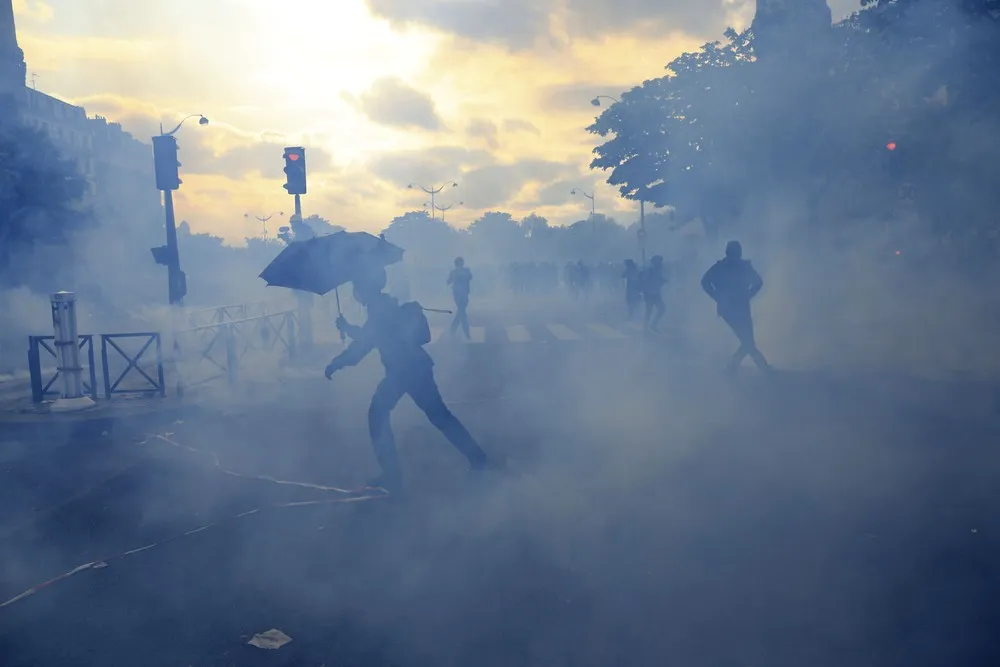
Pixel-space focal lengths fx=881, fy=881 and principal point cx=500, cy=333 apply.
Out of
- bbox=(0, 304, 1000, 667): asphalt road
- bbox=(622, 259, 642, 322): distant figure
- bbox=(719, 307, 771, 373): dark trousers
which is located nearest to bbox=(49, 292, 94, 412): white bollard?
bbox=(0, 304, 1000, 667): asphalt road

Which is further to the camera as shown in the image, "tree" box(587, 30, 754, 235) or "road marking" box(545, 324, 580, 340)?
"tree" box(587, 30, 754, 235)

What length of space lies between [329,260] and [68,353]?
625 cm

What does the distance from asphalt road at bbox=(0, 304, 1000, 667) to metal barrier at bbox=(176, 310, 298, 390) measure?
4.11m

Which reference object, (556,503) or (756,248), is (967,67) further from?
(756,248)

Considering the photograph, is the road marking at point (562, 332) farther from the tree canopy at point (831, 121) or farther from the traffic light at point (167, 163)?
the traffic light at point (167, 163)

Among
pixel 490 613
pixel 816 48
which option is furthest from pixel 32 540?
pixel 816 48

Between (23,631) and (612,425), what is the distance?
6287 millimetres

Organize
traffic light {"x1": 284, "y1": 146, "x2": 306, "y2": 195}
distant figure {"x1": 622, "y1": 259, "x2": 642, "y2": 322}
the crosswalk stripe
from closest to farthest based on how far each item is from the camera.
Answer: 1. traffic light {"x1": 284, "y1": 146, "x2": 306, "y2": 195}
2. the crosswalk stripe
3. distant figure {"x1": 622, "y1": 259, "x2": 642, "y2": 322}

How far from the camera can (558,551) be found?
17.6 ft

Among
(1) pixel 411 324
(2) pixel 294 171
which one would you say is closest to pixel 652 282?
(2) pixel 294 171

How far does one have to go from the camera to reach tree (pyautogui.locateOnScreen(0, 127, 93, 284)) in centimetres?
2970

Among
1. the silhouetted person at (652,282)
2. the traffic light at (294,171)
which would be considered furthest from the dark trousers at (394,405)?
the silhouetted person at (652,282)

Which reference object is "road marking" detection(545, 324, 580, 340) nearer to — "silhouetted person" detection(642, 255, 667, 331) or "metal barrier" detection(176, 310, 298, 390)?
"silhouetted person" detection(642, 255, 667, 331)

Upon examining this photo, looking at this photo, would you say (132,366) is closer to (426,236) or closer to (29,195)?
(29,195)
